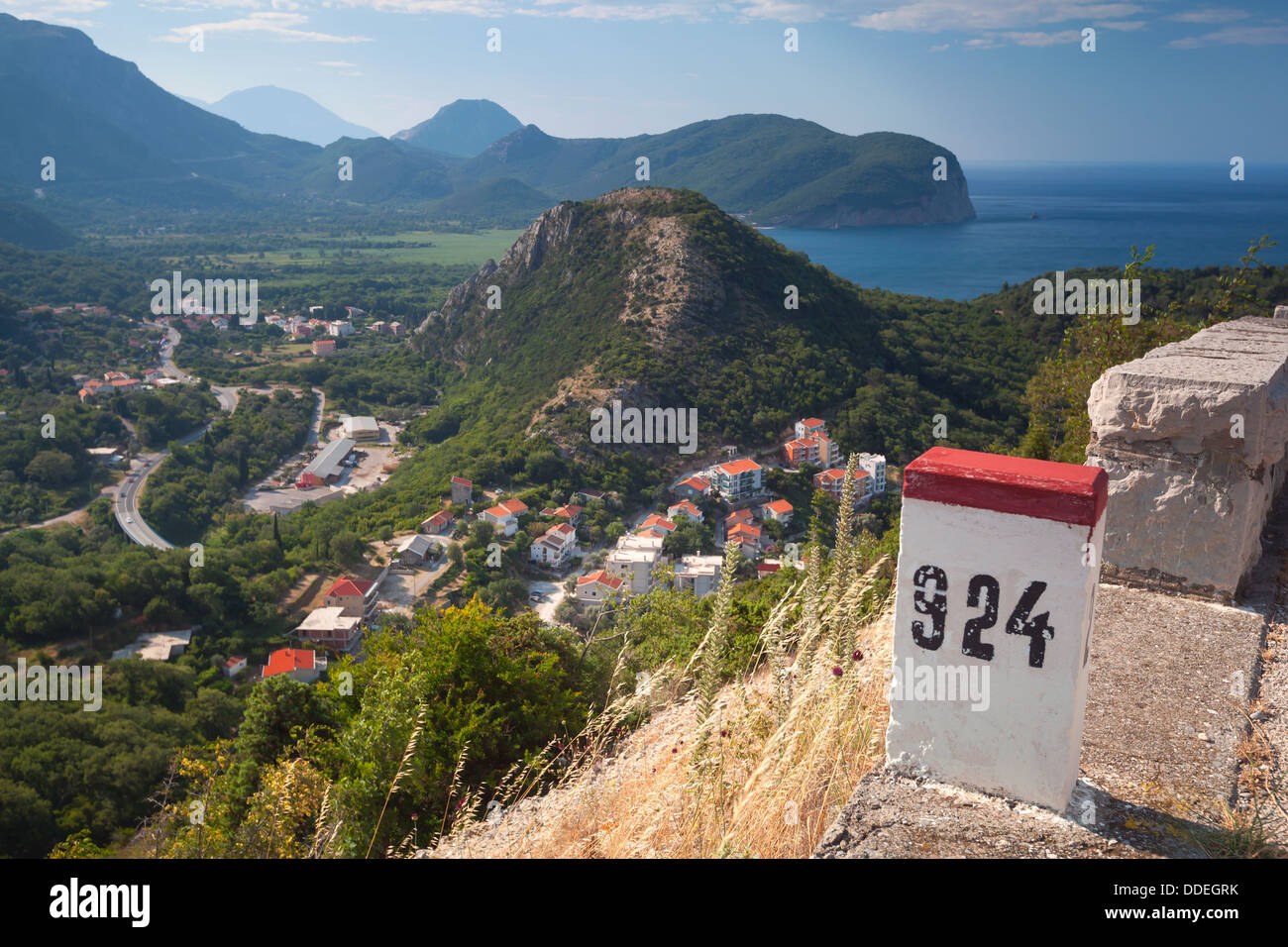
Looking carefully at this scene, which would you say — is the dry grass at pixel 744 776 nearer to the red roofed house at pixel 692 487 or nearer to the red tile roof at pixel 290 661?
the red tile roof at pixel 290 661

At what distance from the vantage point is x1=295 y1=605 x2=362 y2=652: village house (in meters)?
25.2

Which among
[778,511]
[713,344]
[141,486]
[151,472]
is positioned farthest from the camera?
[151,472]

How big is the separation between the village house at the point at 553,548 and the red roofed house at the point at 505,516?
5.29 feet

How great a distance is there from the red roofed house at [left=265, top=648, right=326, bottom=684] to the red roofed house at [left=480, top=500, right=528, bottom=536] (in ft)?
32.2

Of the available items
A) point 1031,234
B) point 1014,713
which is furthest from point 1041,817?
point 1031,234

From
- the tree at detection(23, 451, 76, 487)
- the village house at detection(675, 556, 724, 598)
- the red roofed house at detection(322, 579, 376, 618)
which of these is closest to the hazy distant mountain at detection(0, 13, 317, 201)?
the tree at detection(23, 451, 76, 487)

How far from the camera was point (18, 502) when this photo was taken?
39.0m

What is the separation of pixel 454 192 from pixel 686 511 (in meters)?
188

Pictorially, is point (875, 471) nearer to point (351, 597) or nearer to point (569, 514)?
point (569, 514)

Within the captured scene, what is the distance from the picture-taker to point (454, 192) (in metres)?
200

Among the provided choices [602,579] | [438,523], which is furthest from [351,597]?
[602,579]

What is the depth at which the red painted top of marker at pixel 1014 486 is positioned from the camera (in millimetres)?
2434

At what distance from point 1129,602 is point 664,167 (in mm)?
172331
